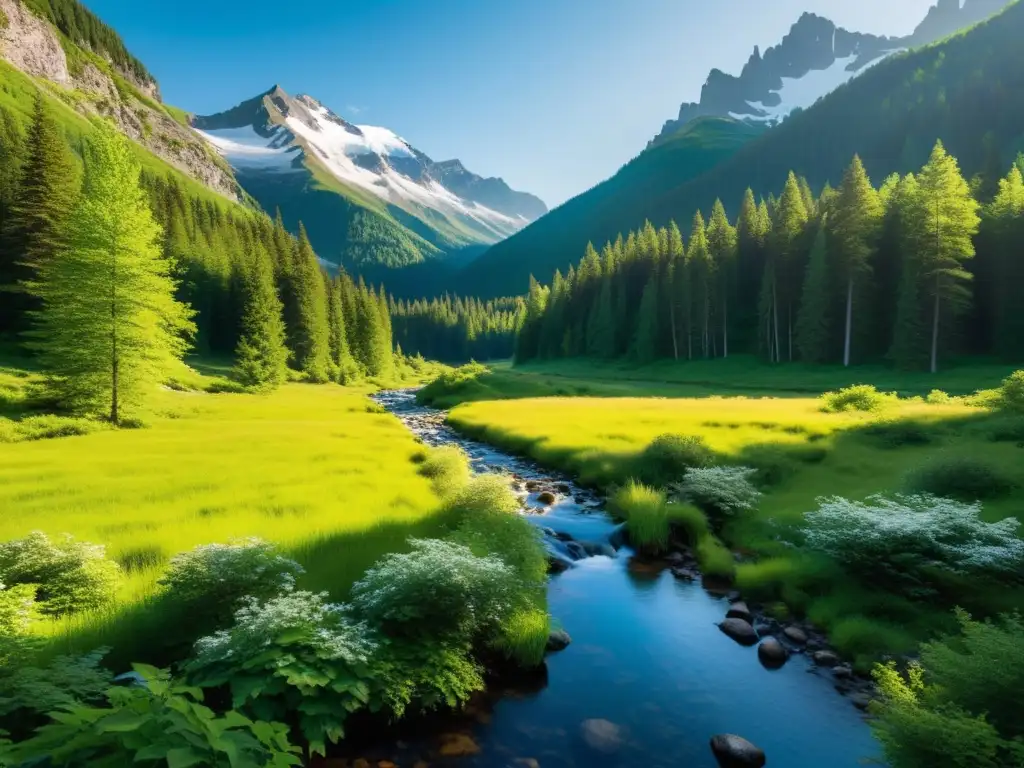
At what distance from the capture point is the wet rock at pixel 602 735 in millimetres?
9055

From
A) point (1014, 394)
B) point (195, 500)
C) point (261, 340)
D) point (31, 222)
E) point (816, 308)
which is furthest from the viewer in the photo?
point (261, 340)

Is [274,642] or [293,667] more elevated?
[274,642]

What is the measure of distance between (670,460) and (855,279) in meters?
49.7

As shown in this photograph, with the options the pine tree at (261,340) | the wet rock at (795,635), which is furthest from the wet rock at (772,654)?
the pine tree at (261,340)

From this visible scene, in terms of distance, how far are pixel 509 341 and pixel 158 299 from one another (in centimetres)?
15980

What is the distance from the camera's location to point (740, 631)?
41.0 feet

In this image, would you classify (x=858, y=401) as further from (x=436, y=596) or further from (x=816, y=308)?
(x=436, y=596)

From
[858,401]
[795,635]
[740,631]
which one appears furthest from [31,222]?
[858,401]

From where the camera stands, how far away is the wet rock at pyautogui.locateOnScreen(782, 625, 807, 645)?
1220cm

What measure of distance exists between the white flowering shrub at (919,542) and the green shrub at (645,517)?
4.86m

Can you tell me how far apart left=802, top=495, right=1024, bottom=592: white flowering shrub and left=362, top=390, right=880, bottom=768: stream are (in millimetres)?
3476

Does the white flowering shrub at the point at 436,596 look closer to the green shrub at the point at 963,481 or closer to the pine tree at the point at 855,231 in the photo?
the green shrub at the point at 963,481

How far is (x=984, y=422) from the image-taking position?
24.5m

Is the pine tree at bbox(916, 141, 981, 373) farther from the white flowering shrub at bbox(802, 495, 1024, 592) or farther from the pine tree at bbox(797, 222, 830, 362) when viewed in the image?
the white flowering shrub at bbox(802, 495, 1024, 592)
